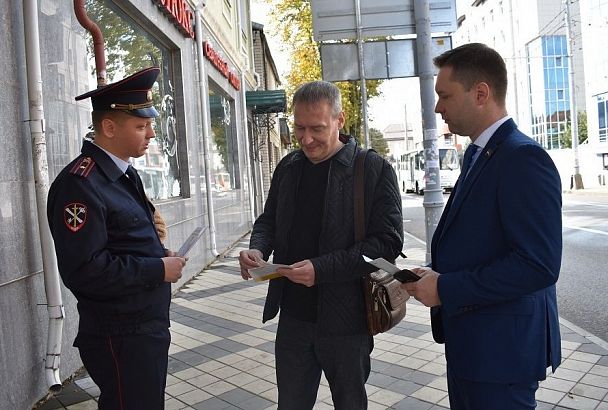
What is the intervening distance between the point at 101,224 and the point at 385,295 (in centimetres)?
121

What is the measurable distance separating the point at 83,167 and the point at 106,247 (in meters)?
0.32

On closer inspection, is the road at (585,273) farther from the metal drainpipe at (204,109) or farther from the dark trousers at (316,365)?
the metal drainpipe at (204,109)

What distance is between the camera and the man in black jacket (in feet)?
8.01

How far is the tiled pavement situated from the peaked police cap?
7.41 ft

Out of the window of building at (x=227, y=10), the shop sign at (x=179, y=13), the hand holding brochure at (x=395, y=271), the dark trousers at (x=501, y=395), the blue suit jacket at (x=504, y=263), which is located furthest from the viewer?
the window of building at (x=227, y=10)

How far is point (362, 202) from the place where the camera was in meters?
2.47

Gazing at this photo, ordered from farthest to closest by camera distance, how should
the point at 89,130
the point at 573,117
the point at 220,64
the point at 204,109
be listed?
1. the point at 573,117
2. the point at 220,64
3. the point at 204,109
4. the point at 89,130

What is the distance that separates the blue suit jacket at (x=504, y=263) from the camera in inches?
67.9

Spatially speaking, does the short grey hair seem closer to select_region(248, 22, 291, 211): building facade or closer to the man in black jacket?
the man in black jacket

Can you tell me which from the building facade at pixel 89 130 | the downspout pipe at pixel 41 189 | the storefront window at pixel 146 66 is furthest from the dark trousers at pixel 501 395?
the storefront window at pixel 146 66

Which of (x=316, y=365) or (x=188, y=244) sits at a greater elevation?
(x=188, y=244)

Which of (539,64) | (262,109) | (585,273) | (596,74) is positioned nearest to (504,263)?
(585,273)

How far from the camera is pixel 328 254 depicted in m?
2.38

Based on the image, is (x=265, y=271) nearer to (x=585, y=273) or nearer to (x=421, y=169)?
(x=585, y=273)
